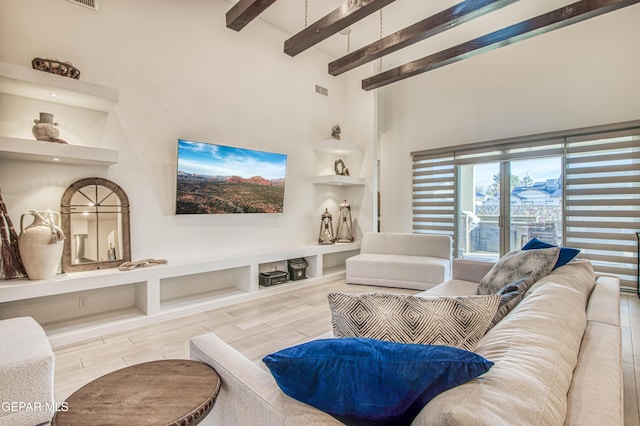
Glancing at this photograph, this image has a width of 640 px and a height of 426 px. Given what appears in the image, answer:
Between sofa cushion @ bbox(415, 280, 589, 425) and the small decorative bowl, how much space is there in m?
3.69

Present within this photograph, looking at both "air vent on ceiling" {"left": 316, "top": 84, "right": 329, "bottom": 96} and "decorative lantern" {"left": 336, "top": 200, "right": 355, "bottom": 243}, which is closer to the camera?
"air vent on ceiling" {"left": 316, "top": 84, "right": 329, "bottom": 96}

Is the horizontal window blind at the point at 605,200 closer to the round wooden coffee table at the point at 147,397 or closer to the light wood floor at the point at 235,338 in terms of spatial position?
the light wood floor at the point at 235,338

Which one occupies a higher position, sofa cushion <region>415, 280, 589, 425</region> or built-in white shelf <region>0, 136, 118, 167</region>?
built-in white shelf <region>0, 136, 118, 167</region>

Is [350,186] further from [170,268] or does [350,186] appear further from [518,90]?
[170,268]

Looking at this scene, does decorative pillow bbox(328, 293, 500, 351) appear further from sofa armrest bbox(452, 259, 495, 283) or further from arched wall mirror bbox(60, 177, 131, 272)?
arched wall mirror bbox(60, 177, 131, 272)

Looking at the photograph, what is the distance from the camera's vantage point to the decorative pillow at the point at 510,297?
1.40 meters

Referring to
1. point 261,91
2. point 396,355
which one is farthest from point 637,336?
→ point 261,91

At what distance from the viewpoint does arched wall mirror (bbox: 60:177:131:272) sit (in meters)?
3.01

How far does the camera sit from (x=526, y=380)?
0.76m

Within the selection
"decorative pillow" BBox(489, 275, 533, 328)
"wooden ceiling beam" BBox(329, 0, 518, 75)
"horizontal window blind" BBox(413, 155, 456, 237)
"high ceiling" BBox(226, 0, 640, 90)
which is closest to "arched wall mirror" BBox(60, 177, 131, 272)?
"high ceiling" BBox(226, 0, 640, 90)

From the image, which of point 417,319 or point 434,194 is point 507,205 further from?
point 417,319

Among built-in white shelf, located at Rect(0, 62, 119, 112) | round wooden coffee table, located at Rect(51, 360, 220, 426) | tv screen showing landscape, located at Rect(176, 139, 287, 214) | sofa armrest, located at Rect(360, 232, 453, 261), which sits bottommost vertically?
round wooden coffee table, located at Rect(51, 360, 220, 426)

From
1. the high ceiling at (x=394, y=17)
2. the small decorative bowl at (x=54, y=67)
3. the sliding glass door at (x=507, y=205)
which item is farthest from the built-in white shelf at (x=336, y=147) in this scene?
the small decorative bowl at (x=54, y=67)

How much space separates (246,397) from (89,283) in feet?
8.51
